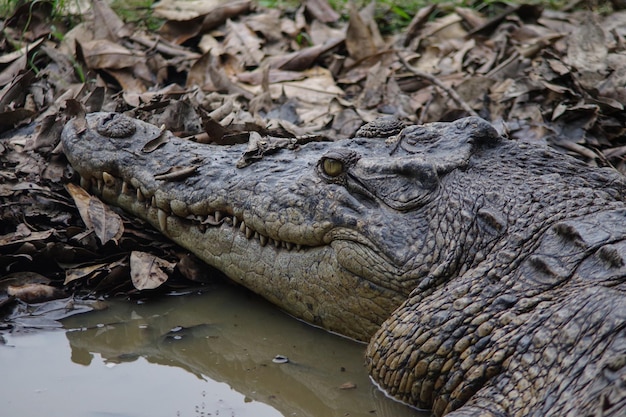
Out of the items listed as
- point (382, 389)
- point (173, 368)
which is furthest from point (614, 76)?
point (173, 368)

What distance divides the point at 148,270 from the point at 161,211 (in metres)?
0.31

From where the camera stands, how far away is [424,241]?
10.8ft

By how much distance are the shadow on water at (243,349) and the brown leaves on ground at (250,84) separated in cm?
24

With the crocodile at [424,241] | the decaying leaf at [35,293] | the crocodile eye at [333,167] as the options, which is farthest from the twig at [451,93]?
the decaying leaf at [35,293]

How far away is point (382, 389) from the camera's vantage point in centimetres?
326

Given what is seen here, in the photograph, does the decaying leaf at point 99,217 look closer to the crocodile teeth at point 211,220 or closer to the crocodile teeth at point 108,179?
the crocodile teeth at point 108,179

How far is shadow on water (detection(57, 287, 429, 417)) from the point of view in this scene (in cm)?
321

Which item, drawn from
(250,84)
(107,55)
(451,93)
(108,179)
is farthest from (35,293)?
(451,93)

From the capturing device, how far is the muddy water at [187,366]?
9.99ft

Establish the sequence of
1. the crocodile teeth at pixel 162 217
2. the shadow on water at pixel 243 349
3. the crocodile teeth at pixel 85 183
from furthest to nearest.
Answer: the crocodile teeth at pixel 85 183 → the crocodile teeth at pixel 162 217 → the shadow on water at pixel 243 349

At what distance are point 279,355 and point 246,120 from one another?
2042 millimetres

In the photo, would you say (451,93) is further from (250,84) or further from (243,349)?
(243,349)

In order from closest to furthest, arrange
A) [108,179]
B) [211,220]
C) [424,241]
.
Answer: [424,241]
[211,220]
[108,179]

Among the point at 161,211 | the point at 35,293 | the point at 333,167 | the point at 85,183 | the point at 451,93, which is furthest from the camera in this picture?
the point at 451,93
